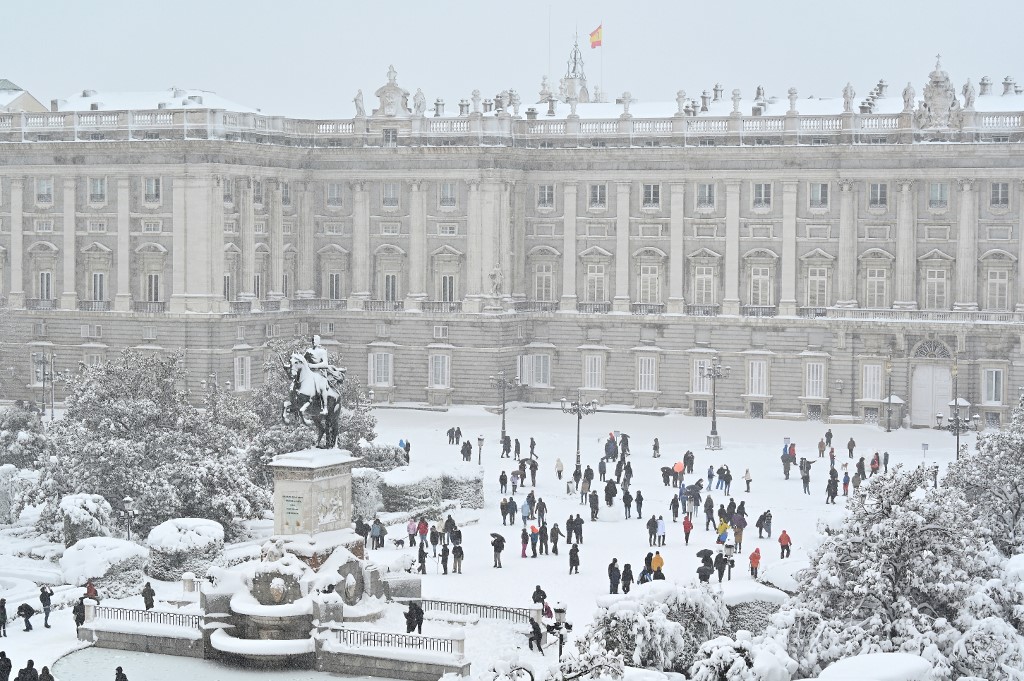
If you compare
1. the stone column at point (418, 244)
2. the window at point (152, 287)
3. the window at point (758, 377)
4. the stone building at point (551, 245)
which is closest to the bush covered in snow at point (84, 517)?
the stone building at point (551, 245)

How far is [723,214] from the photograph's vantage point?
9438 centimetres

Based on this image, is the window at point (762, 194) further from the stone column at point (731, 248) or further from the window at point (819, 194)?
the window at point (819, 194)

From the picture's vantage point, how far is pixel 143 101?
98750 mm

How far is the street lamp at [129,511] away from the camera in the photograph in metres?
61.3

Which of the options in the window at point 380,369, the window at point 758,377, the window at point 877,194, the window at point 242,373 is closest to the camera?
the window at point 877,194

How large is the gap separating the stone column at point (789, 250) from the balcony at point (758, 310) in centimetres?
41

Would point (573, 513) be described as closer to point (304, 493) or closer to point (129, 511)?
point (129, 511)

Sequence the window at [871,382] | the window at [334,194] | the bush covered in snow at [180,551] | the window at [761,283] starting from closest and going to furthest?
the bush covered in snow at [180,551], the window at [871,382], the window at [761,283], the window at [334,194]

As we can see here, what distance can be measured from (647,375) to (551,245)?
741 centimetres

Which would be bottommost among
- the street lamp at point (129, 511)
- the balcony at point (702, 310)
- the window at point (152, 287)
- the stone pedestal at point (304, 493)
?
the street lamp at point (129, 511)

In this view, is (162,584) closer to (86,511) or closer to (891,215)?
(86,511)

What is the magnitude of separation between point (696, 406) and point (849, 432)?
9.02 metres

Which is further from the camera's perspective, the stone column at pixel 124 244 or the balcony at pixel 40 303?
the balcony at pixel 40 303

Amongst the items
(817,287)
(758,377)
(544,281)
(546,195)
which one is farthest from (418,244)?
(817,287)
